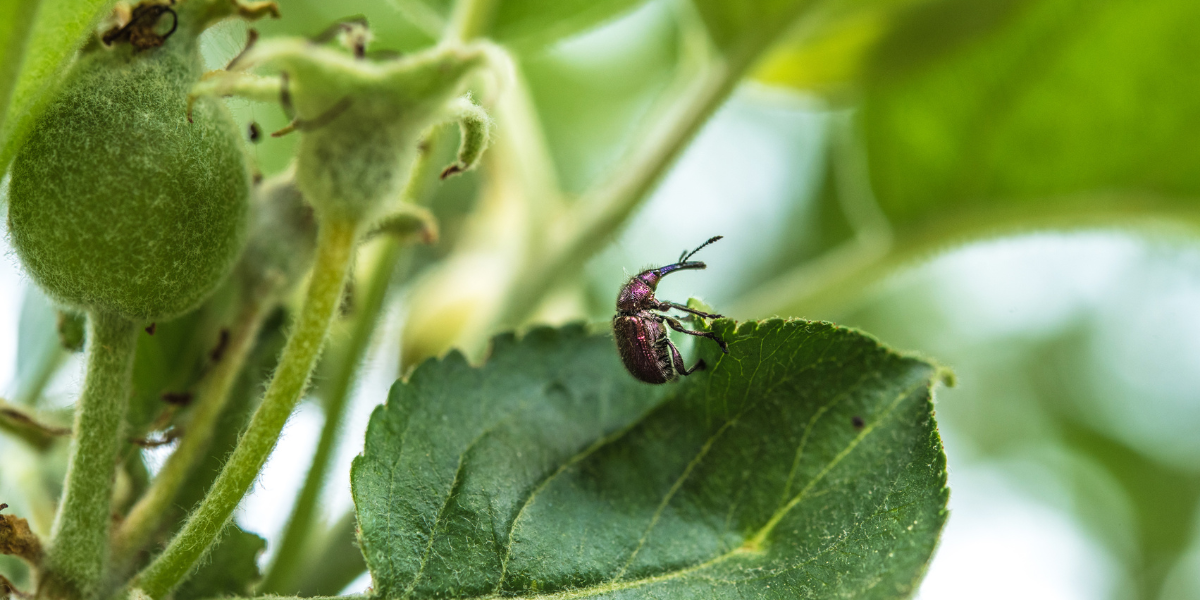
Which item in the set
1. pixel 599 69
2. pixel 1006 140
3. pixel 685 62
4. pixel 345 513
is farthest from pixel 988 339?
pixel 345 513

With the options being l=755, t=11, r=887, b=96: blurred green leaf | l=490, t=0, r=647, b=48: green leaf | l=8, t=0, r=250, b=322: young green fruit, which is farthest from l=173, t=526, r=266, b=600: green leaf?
l=755, t=11, r=887, b=96: blurred green leaf

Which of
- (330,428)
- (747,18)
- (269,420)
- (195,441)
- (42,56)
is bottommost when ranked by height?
(330,428)

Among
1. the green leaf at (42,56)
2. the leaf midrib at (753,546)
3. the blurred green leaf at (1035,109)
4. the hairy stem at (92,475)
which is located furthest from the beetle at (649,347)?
the blurred green leaf at (1035,109)

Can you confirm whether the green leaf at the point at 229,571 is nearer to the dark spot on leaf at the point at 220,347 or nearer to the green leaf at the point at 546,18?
the dark spot on leaf at the point at 220,347

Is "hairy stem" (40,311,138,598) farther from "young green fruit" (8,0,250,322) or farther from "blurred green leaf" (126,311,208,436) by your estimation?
"blurred green leaf" (126,311,208,436)

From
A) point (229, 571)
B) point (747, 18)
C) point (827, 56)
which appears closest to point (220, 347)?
point (229, 571)

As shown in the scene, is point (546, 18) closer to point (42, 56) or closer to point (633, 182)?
point (633, 182)

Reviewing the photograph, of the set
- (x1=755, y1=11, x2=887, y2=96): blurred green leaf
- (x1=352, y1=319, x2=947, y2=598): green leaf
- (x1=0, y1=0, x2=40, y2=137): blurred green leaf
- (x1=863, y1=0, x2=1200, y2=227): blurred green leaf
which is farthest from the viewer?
(x1=863, y1=0, x2=1200, y2=227): blurred green leaf
